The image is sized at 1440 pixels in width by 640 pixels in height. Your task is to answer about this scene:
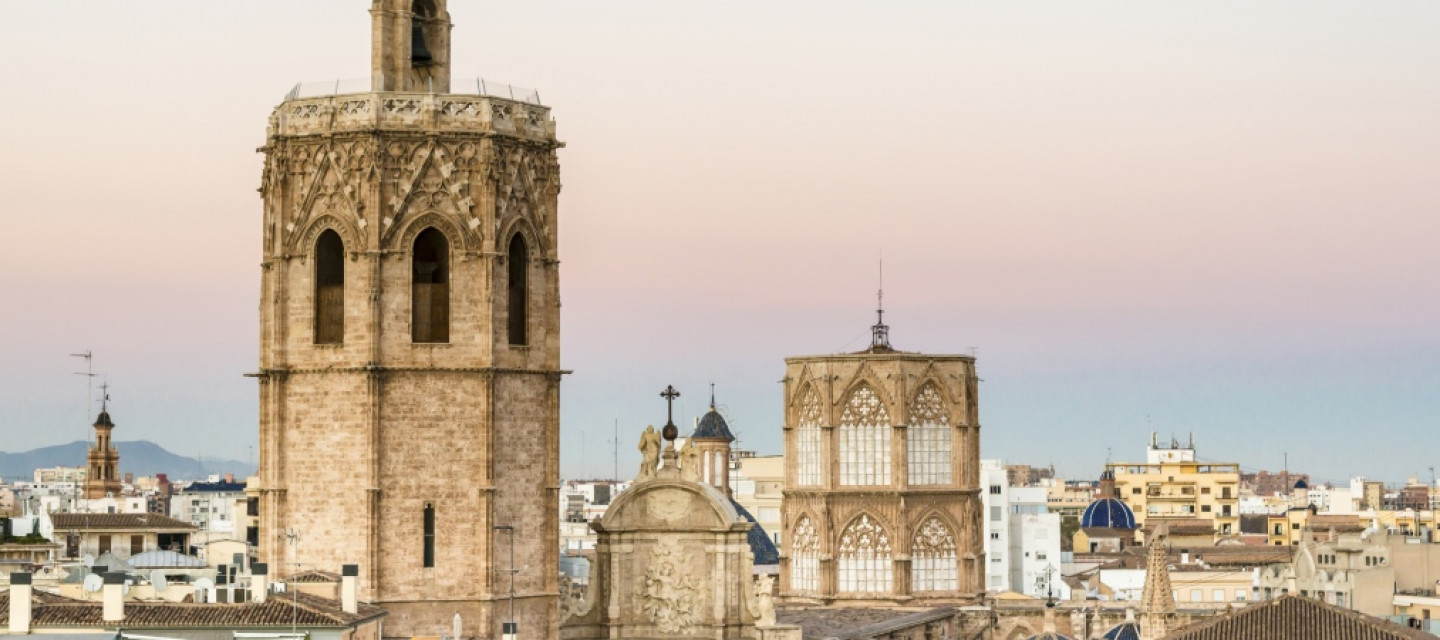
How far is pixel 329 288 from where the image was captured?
6656 cm

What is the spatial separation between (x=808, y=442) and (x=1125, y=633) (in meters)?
13.0

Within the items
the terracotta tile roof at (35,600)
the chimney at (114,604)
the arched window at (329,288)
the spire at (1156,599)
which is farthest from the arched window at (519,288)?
the spire at (1156,599)

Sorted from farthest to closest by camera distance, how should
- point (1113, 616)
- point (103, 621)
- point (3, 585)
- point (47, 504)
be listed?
point (47, 504) → point (1113, 616) → point (3, 585) → point (103, 621)

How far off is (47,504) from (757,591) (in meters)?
101

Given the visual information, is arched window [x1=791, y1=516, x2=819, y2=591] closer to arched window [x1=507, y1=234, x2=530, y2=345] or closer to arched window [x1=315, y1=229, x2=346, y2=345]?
arched window [x1=507, y1=234, x2=530, y2=345]

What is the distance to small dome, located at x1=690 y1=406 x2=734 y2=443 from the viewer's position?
153 meters

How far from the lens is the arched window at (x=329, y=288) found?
6625 centimetres

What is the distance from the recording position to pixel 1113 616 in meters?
119

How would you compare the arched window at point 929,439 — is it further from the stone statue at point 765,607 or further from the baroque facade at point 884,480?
the stone statue at point 765,607

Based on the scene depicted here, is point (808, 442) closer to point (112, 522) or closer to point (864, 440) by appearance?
point (864, 440)

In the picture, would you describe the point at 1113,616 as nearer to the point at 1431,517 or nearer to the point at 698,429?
the point at 698,429

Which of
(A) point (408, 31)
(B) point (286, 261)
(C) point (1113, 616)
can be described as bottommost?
(C) point (1113, 616)

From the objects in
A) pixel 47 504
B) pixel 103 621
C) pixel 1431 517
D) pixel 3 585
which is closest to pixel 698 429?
pixel 47 504

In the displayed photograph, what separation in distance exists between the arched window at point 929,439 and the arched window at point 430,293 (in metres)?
48.4
